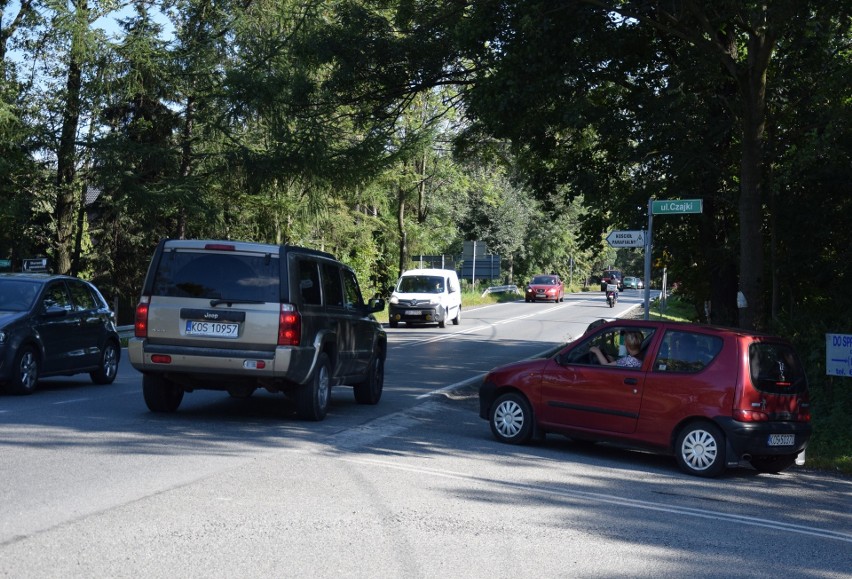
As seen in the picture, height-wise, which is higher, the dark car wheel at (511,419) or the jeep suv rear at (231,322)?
the jeep suv rear at (231,322)

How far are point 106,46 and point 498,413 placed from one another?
74.7 ft

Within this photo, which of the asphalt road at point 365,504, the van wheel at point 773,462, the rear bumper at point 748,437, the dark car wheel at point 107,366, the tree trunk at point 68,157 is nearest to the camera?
the asphalt road at point 365,504

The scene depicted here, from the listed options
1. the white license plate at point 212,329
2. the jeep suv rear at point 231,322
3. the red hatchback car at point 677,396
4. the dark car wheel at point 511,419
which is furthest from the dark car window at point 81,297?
the red hatchback car at point 677,396

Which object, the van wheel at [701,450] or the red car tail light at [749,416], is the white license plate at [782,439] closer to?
the red car tail light at [749,416]

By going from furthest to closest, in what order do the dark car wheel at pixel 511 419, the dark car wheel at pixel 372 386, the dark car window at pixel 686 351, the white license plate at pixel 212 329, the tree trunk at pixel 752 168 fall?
1. the tree trunk at pixel 752 168
2. the dark car wheel at pixel 372 386
3. the dark car wheel at pixel 511 419
4. the white license plate at pixel 212 329
5. the dark car window at pixel 686 351

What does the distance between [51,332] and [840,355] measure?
410 inches

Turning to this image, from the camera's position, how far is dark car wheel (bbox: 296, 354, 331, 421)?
38.7ft

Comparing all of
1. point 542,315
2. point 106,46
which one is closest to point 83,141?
point 106,46

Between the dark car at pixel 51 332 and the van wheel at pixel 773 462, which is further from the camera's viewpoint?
the dark car at pixel 51 332

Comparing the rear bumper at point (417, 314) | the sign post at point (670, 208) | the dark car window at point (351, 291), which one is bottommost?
the rear bumper at point (417, 314)

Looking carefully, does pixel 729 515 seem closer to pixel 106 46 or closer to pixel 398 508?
pixel 398 508

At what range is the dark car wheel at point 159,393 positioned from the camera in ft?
39.5

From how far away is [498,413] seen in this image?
11.7 m

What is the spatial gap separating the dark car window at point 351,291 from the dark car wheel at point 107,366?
452 cm
